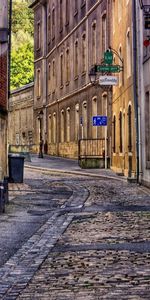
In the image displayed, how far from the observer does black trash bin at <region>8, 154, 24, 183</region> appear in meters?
20.4

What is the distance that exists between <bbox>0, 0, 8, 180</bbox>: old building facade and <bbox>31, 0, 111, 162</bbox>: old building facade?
13.2 metres

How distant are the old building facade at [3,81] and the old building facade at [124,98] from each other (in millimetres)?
6054

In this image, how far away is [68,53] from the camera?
→ 135ft

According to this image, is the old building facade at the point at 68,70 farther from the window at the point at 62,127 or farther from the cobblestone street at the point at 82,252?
the cobblestone street at the point at 82,252

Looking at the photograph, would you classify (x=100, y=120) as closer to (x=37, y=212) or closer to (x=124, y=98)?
(x=124, y=98)

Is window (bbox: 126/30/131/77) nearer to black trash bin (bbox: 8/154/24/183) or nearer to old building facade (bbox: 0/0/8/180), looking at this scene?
black trash bin (bbox: 8/154/24/183)

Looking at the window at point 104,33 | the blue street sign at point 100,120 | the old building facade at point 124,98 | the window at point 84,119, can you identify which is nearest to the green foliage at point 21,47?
the window at point 84,119

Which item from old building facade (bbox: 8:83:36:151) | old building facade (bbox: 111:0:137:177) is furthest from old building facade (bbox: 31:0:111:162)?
old building facade (bbox: 111:0:137:177)

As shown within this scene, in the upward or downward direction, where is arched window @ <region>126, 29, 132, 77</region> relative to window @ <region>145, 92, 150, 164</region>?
upward

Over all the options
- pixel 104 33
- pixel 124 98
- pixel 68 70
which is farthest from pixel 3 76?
pixel 68 70

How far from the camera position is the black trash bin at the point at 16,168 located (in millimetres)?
20406

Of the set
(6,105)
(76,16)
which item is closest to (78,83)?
(76,16)

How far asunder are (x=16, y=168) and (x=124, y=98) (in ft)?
22.2

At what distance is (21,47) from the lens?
6488 cm
